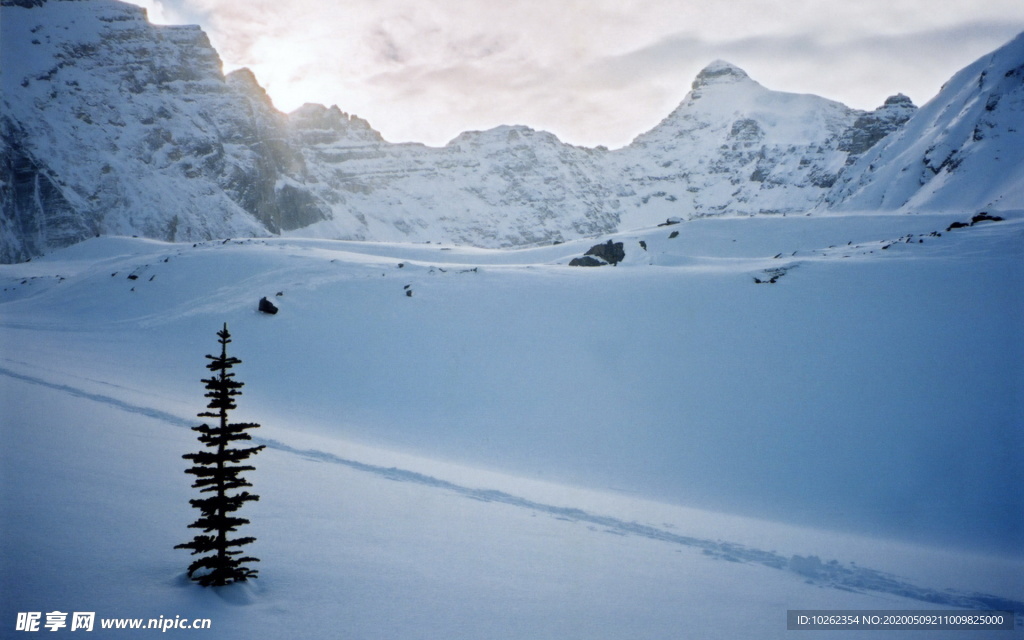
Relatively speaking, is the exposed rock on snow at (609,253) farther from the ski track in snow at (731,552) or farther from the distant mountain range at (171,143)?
the distant mountain range at (171,143)

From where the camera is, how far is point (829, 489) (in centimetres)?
1062

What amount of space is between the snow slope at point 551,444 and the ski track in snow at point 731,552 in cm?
6

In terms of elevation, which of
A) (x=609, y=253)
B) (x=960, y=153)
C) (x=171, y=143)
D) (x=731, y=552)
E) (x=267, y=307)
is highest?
(x=171, y=143)

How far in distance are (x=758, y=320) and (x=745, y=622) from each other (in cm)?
1487

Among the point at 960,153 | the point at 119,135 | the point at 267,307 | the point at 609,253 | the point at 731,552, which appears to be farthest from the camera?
the point at 119,135

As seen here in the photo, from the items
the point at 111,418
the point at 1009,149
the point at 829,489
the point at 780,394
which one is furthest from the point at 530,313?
the point at 1009,149

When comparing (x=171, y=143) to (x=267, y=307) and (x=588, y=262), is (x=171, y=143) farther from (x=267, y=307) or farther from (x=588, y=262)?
(x=588, y=262)

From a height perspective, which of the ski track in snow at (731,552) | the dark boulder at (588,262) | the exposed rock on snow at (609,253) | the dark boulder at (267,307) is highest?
the exposed rock on snow at (609,253)

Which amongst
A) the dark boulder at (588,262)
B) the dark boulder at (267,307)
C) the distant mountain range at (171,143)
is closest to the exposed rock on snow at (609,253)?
the dark boulder at (588,262)

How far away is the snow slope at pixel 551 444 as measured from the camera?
4.75 metres

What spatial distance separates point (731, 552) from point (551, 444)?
6193 mm

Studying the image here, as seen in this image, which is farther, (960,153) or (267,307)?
(960,153)

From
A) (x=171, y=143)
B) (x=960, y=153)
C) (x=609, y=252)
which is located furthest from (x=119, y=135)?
(x=960, y=153)

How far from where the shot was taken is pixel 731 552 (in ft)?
24.0
